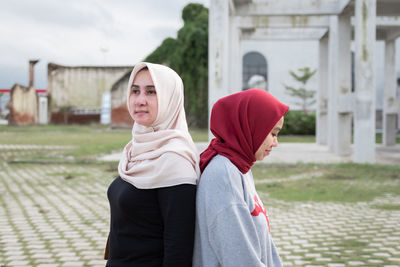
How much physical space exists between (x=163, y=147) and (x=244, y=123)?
36 cm

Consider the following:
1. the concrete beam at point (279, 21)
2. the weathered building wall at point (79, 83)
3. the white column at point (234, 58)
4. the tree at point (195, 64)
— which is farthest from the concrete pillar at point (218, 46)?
Answer: the weathered building wall at point (79, 83)

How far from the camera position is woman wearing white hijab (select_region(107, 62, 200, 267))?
1628mm

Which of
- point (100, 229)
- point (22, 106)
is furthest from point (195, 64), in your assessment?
point (100, 229)

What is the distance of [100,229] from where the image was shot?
490 centimetres

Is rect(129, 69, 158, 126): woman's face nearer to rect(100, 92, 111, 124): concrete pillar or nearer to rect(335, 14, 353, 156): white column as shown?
rect(335, 14, 353, 156): white column

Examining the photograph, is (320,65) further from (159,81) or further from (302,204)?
(159,81)

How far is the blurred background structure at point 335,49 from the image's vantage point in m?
10.1

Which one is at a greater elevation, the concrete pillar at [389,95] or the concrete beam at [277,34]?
the concrete beam at [277,34]

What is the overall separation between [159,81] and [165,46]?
26623 mm

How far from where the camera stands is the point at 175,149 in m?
1.73

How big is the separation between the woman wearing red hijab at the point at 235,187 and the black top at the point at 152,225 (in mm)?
65

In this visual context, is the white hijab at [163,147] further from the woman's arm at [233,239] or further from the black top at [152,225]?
the woman's arm at [233,239]

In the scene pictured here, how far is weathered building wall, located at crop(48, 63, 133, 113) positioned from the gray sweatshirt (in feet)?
108

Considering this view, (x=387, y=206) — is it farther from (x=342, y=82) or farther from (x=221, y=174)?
(x=342, y=82)
